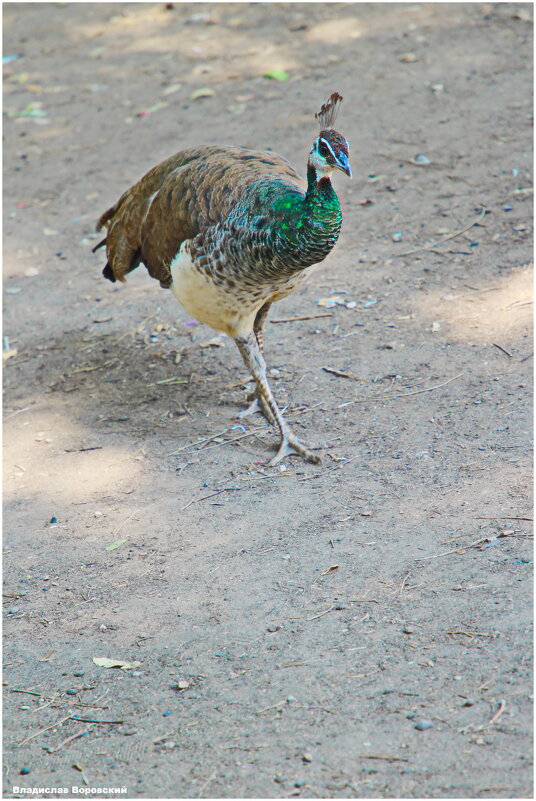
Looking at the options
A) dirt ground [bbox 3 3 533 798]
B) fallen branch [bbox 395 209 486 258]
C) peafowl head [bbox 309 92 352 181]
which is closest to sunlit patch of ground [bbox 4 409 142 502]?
dirt ground [bbox 3 3 533 798]

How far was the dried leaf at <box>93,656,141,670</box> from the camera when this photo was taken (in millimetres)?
3074

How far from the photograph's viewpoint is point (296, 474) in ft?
13.4

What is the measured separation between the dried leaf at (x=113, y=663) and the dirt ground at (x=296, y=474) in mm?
24

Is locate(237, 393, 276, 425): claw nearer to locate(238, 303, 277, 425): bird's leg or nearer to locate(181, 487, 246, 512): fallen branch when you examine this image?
locate(238, 303, 277, 425): bird's leg

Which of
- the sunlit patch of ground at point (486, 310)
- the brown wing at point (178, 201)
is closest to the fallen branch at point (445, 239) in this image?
the sunlit patch of ground at point (486, 310)

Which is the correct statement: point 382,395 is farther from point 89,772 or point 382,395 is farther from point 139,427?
point 89,772

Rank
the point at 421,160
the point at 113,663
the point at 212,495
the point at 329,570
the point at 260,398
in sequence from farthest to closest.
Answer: the point at 421,160
the point at 260,398
the point at 212,495
the point at 329,570
the point at 113,663

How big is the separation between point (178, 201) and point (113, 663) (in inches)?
89.9

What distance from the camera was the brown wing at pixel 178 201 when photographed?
409 cm

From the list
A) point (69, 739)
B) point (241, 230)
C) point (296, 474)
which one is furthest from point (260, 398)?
point (69, 739)

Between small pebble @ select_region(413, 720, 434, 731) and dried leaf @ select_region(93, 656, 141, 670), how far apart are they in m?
1.05

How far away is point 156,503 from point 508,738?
2.04m

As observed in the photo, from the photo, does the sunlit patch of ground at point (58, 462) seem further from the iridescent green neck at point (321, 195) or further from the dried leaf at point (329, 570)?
the iridescent green neck at point (321, 195)

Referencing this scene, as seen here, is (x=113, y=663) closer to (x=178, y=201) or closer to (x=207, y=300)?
(x=207, y=300)
